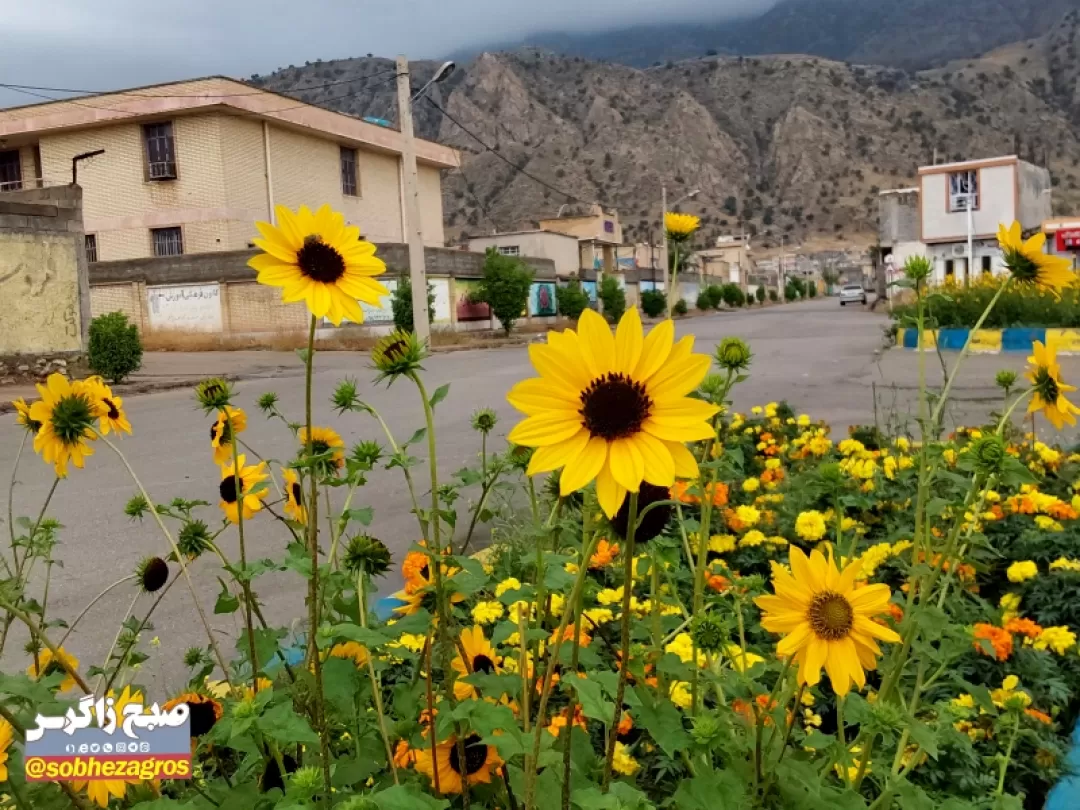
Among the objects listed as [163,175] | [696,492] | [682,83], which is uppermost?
[682,83]

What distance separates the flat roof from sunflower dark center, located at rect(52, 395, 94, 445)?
28.9 metres

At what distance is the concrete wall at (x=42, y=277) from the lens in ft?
50.8

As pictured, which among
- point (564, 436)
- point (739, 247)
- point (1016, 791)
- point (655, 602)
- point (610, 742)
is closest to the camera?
point (564, 436)

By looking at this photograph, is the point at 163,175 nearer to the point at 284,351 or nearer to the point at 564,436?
the point at 284,351

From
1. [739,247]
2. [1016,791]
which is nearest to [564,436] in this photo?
[1016,791]

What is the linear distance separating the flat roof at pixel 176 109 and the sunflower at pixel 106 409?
28.6m

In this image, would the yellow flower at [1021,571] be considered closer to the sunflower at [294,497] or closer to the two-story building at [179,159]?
the sunflower at [294,497]

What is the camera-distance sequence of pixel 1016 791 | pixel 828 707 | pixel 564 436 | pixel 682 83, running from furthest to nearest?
pixel 682 83
pixel 828 707
pixel 1016 791
pixel 564 436

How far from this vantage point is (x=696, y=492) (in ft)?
6.26

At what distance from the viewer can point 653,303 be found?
4834 cm

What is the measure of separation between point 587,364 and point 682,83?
121 m

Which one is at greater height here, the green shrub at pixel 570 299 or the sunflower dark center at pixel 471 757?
the green shrub at pixel 570 299

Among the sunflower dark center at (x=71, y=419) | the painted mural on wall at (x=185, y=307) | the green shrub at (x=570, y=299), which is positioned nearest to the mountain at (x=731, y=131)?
the green shrub at (x=570, y=299)

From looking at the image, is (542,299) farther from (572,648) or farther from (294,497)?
(572,648)
